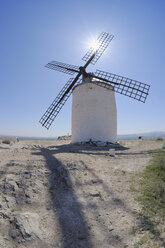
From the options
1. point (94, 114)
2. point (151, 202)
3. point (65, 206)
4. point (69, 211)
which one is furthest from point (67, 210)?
point (94, 114)

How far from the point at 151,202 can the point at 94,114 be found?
1204 centimetres

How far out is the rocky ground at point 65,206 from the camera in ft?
13.0

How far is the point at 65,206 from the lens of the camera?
201 inches

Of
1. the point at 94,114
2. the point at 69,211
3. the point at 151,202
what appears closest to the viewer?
the point at 69,211

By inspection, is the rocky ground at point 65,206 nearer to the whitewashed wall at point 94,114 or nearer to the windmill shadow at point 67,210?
the windmill shadow at point 67,210

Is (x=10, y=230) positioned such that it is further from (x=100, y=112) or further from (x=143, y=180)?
(x=100, y=112)

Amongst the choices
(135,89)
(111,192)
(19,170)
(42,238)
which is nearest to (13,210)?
(42,238)

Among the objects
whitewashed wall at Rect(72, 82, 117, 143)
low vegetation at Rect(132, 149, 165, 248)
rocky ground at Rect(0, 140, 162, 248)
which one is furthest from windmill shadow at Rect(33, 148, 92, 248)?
whitewashed wall at Rect(72, 82, 117, 143)

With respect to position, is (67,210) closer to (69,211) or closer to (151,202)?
(69,211)

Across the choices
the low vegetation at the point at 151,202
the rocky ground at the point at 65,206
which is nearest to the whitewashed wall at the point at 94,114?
the rocky ground at the point at 65,206

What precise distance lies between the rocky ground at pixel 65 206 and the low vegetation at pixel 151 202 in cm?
22

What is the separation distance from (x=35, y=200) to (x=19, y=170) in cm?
176

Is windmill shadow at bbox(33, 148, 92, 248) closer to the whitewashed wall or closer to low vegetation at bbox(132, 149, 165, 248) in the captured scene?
low vegetation at bbox(132, 149, 165, 248)

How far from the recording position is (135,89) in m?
16.8
